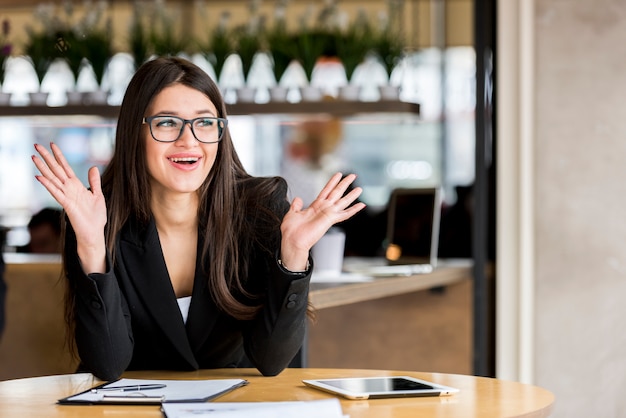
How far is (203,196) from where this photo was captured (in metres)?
2.25

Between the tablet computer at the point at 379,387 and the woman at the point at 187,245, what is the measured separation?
0.27m

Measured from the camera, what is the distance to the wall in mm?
3621

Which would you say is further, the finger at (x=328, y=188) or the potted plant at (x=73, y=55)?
the potted plant at (x=73, y=55)

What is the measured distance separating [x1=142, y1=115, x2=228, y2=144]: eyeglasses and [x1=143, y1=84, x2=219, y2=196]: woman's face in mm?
13

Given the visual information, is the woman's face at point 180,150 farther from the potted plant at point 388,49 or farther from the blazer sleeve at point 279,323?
the potted plant at point 388,49

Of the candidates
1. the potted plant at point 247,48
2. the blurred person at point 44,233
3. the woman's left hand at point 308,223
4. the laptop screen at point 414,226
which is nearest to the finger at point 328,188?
the woman's left hand at point 308,223

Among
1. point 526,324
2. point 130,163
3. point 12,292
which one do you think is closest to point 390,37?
point 526,324

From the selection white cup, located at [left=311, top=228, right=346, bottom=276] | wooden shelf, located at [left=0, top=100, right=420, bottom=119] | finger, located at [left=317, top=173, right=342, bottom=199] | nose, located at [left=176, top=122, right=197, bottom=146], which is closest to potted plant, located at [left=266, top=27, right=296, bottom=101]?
wooden shelf, located at [left=0, top=100, right=420, bottom=119]

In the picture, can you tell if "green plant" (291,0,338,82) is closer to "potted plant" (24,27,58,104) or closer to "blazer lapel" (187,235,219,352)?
"potted plant" (24,27,58,104)

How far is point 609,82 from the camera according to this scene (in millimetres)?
3625

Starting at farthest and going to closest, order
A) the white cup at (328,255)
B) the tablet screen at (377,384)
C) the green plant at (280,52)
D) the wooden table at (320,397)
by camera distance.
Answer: the green plant at (280,52)
the white cup at (328,255)
the tablet screen at (377,384)
the wooden table at (320,397)

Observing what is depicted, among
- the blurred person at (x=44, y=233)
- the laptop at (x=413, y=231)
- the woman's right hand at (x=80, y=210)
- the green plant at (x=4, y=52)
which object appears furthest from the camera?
the blurred person at (x=44, y=233)

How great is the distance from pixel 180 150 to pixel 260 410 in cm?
81

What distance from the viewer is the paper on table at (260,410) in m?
1.44
